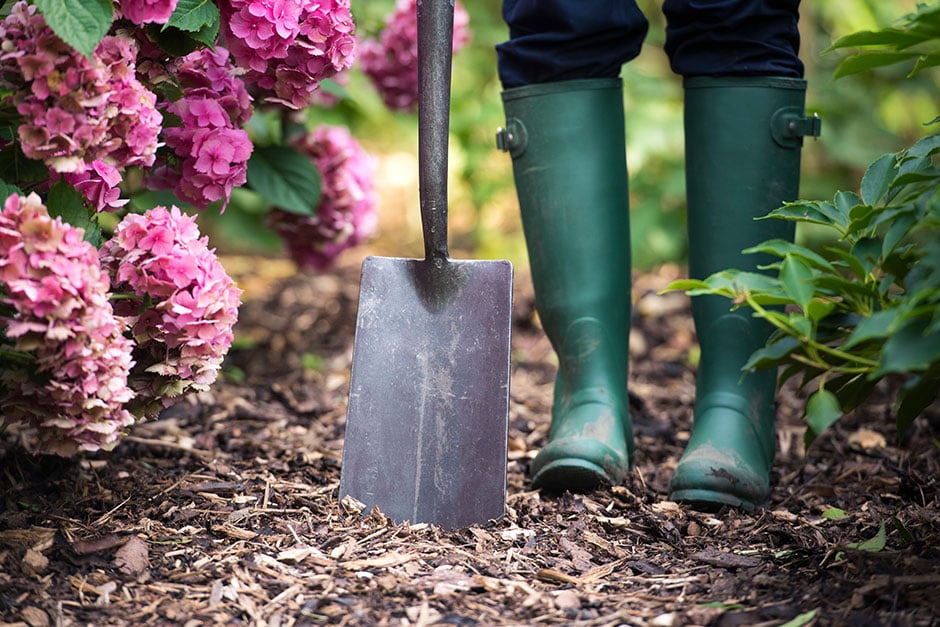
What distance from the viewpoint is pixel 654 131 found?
326cm

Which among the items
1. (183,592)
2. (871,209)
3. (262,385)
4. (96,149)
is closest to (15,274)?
(96,149)

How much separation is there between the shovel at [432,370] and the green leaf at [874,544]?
492 mm

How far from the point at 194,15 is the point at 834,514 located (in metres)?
1.18

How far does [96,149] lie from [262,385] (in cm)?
111

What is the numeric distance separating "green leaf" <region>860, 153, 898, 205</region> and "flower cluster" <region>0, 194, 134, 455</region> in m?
0.92

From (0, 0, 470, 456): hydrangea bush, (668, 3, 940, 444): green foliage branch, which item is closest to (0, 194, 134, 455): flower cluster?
(0, 0, 470, 456): hydrangea bush

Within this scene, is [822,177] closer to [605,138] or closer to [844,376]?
[605,138]

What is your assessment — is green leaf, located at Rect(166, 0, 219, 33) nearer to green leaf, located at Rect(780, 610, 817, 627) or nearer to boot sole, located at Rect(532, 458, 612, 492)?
boot sole, located at Rect(532, 458, 612, 492)

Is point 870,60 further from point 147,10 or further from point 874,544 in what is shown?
point 147,10

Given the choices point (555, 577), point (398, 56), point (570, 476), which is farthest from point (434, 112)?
point (398, 56)

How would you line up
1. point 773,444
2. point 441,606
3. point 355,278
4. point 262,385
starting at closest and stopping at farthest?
point 441,606, point 773,444, point 262,385, point 355,278

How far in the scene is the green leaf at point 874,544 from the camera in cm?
125

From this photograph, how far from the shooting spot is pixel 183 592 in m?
1.17

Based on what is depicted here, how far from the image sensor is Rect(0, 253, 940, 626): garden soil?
1126 millimetres
